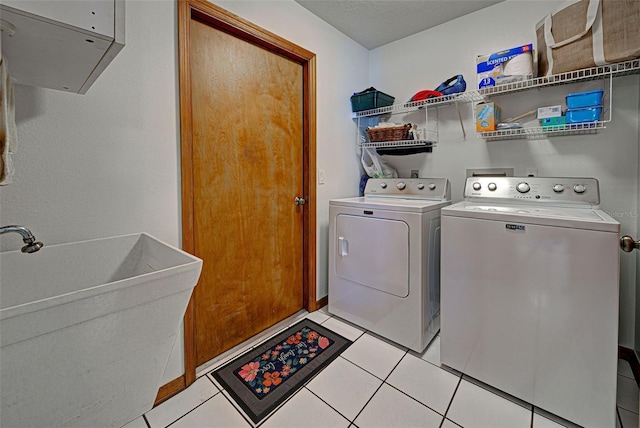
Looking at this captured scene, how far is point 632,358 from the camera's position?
1692 millimetres

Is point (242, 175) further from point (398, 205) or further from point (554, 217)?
point (554, 217)

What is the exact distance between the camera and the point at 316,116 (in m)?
2.26

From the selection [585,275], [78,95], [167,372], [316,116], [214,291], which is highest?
[316,116]

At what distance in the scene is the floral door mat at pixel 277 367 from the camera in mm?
1467

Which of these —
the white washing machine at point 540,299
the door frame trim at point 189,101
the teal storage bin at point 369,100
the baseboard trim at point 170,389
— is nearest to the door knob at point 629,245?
the white washing machine at point 540,299

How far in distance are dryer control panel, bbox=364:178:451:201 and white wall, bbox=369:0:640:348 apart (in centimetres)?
28

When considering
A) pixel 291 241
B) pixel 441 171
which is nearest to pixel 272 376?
pixel 291 241

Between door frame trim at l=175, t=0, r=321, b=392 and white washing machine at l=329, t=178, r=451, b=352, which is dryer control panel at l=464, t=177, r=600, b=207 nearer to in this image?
white washing machine at l=329, t=178, r=451, b=352

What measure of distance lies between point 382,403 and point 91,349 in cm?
133

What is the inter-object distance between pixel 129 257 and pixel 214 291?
0.61 m

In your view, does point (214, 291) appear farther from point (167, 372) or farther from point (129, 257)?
point (129, 257)

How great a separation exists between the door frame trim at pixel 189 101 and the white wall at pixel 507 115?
903 millimetres

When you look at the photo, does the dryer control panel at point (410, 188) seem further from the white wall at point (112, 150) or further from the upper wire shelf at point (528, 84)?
the white wall at point (112, 150)

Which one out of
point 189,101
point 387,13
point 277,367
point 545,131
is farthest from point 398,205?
point 387,13
